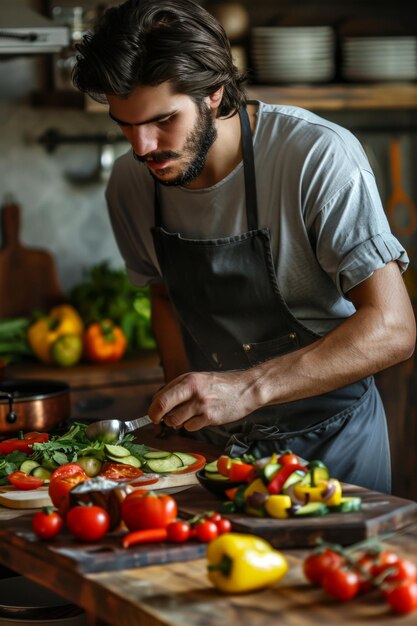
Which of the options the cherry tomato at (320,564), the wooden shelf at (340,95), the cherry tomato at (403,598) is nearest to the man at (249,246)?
the cherry tomato at (320,564)

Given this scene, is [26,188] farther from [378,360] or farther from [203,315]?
[378,360]

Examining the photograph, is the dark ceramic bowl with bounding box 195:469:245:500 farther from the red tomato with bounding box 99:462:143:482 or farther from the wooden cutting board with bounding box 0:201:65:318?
the wooden cutting board with bounding box 0:201:65:318

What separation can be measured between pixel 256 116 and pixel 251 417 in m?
0.76

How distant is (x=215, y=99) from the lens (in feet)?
8.05

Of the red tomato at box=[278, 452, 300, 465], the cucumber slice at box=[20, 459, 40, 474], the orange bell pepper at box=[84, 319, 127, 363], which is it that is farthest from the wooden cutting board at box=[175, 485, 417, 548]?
the orange bell pepper at box=[84, 319, 127, 363]

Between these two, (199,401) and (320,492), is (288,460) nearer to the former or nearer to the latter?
(320,492)

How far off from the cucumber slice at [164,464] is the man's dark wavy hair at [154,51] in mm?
800

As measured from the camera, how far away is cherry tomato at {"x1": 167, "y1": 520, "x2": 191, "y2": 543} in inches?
67.1

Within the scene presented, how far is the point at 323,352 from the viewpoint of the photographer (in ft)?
7.43

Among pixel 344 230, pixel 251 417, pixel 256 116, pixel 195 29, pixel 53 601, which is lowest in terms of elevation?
pixel 53 601

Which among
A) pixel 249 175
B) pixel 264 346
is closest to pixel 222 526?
pixel 264 346

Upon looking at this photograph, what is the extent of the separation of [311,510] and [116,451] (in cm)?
57

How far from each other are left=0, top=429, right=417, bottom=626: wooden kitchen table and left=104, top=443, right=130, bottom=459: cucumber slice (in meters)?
0.43

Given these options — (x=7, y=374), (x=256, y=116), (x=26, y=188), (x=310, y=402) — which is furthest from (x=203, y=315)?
(x=26, y=188)
